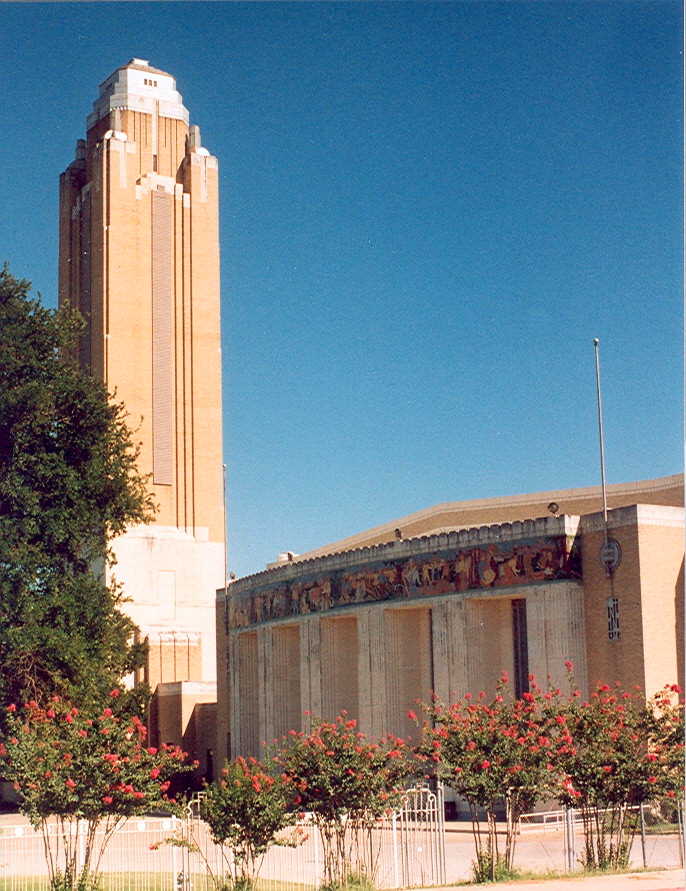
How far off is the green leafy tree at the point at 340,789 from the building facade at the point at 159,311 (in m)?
40.6

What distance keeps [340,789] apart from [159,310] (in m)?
48.3

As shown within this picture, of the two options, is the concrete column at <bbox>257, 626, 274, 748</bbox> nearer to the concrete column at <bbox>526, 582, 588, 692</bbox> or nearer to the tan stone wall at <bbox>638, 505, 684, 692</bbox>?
the concrete column at <bbox>526, 582, 588, 692</bbox>

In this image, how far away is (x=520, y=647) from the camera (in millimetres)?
41344

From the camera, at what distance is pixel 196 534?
222 ft

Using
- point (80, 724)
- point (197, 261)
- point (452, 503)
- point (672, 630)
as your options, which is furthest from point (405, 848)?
point (197, 261)

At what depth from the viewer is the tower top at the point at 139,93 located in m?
71.4

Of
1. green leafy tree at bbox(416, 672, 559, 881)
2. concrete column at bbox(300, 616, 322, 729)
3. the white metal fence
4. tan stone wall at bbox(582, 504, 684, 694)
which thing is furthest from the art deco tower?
green leafy tree at bbox(416, 672, 559, 881)

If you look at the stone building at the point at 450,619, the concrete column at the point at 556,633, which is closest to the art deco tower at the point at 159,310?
the stone building at the point at 450,619

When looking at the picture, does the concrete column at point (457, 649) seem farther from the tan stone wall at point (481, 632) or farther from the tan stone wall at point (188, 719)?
the tan stone wall at point (188, 719)

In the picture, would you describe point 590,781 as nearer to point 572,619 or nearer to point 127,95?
point 572,619

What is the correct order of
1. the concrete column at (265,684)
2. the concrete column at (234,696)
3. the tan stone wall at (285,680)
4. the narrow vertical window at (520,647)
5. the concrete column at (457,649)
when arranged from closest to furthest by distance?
1. the narrow vertical window at (520,647)
2. the concrete column at (457,649)
3. the tan stone wall at (285,680)
4. the concrete column at (265,684)
5. the concrete column at (234,696)

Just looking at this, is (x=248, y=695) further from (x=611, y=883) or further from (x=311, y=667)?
(x=611, y=883)

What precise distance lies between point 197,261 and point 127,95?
9.57m

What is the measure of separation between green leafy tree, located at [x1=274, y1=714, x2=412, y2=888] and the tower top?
53662mm
